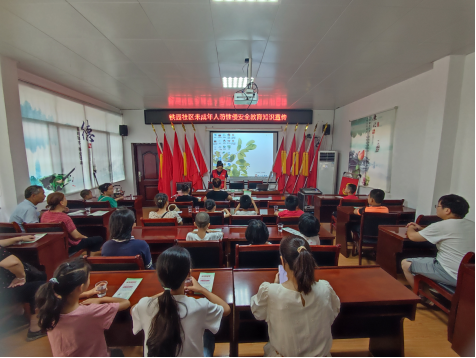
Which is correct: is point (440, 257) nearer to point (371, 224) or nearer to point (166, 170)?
point (371, 224)

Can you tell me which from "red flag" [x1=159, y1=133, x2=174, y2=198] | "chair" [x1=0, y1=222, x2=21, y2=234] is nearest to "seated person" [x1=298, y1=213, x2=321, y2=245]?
"chair" [x1=0, y1=222, x2=21, y2=234]

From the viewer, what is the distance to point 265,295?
1.04 metres

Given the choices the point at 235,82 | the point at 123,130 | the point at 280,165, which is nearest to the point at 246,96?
the point at 235,82

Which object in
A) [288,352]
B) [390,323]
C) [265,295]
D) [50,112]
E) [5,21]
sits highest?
[5,21]

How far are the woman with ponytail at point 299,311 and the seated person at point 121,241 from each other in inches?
43.7

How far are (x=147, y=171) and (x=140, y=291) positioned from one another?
5506 mm

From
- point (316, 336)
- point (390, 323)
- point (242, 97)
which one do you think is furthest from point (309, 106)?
point (316, 336)

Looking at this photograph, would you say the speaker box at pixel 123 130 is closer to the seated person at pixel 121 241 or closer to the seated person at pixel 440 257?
the seated person at pixel 121 241

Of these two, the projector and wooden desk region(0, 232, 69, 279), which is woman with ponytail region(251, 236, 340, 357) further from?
the projector

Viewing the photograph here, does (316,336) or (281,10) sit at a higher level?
(281,10)

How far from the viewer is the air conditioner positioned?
5691 millimetres

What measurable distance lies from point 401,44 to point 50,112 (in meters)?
5.13

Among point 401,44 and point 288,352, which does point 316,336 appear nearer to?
point 288,352

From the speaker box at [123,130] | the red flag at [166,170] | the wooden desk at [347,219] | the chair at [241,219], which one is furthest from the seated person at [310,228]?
the speaker box at [123,130]
